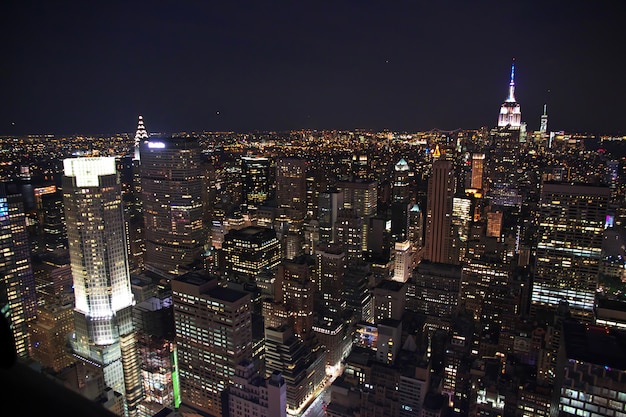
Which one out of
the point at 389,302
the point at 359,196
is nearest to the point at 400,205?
the point at 359,196

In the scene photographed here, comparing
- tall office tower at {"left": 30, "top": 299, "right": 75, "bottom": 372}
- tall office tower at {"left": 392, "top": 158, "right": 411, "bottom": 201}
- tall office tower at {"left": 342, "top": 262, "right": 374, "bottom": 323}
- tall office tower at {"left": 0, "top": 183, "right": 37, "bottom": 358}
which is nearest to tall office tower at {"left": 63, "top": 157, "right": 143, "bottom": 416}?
tall office tower at {"left": 30, "top": 299, "right": 75, "bottom": 372}

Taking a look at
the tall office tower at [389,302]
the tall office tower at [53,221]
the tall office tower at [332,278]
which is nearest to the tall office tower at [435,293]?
the tall office tower at [389,302]

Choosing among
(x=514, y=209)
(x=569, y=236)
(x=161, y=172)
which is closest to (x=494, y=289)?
(x=569, y=236)

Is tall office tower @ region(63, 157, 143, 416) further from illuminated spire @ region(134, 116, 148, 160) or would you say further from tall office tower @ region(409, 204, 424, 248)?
tall office tower @ region(409, 204, 424, 248)

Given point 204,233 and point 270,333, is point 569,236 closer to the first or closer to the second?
point 270,333

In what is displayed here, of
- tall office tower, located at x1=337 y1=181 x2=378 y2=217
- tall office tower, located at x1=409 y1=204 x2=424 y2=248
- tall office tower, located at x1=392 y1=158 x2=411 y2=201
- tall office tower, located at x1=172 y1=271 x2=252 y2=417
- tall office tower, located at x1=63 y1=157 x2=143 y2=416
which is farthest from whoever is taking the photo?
tall office tower, located at x1=392 y1=158 x2=411 y2=201

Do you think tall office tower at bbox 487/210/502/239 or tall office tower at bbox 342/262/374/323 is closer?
tall office tower at bbox 342/262/374/323
